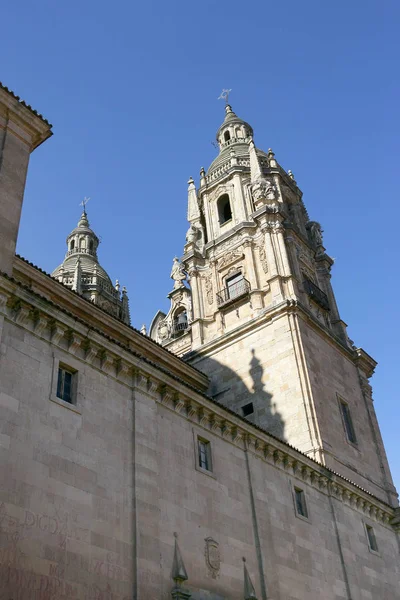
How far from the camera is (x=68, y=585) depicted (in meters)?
13.4

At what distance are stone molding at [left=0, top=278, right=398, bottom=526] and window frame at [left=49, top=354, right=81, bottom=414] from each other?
0.32 m

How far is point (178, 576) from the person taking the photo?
1591 cm

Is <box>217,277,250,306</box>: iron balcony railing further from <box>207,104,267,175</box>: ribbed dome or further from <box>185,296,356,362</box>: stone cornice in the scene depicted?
<box>207,104,267,175</box>: ribbed dome

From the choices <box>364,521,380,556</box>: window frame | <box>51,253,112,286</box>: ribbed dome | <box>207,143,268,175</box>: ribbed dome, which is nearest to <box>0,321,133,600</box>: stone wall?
<box>364,521,380,556</box>: window frame

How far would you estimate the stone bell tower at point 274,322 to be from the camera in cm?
2880

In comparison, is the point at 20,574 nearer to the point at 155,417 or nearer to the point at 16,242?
the point at 155,417

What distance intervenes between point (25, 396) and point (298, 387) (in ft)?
52.2

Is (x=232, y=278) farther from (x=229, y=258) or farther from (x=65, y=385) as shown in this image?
(x=65, y=385)

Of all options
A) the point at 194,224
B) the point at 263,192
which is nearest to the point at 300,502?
the point at 263,192

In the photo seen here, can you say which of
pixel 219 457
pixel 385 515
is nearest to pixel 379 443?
pixel 385 515

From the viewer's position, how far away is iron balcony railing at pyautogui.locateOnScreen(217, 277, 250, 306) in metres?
33.0

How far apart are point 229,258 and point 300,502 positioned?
15.6m

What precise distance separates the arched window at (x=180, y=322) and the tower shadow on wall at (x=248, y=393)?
52.4 feet

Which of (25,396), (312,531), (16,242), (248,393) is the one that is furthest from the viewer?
(248,393)
